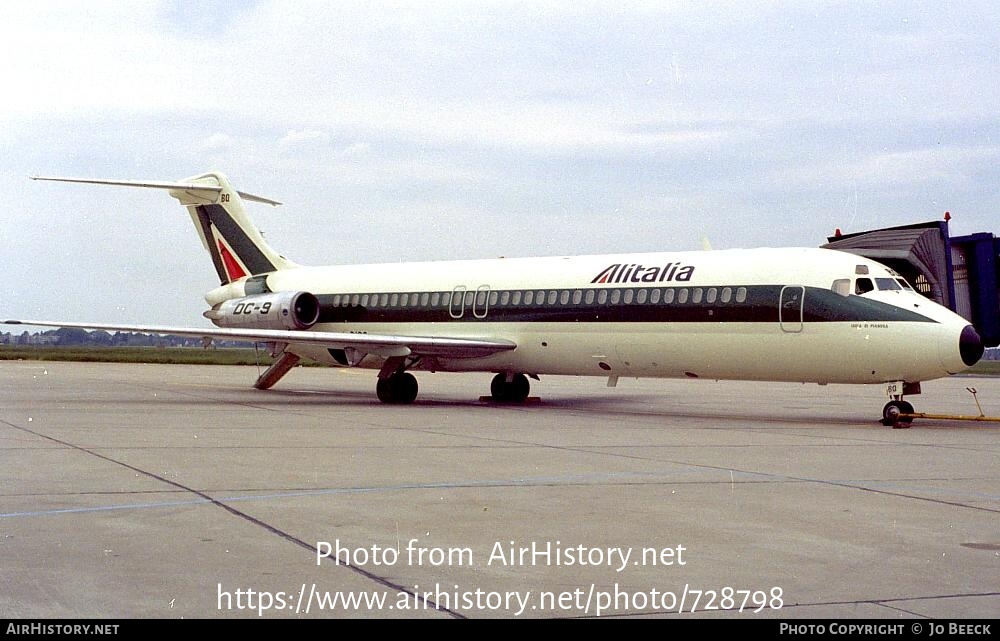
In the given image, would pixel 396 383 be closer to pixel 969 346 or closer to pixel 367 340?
pixel 367 340

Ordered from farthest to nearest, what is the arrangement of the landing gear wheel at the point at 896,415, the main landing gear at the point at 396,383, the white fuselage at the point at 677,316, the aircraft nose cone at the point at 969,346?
the main landing gear at the point at 396,383 < the white fuselage at the point at 677,316 < the landing gear wheel at the point at 896,415 < the aircraft nose cone at the point at 969,346

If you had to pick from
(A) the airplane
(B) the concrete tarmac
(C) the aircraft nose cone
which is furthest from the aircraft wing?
(C) the aircraft nose cone

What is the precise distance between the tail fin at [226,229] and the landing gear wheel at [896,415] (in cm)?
→ 1636

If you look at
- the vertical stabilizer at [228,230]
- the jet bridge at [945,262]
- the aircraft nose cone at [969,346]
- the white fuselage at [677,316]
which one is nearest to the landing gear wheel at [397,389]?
the white fuselage at [677,316]

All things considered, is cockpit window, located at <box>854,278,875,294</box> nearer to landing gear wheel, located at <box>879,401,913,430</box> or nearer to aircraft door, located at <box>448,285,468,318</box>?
landing gear wheel, located at <box>879,401,913,430</box>

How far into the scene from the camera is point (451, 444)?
13.3 m

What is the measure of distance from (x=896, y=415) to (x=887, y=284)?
2.18 m

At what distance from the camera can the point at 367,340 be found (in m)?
21.5

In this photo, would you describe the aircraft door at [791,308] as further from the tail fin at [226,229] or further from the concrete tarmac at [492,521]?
the tail fin at [226,229]

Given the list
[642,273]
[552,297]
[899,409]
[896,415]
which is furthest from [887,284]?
[552,297]

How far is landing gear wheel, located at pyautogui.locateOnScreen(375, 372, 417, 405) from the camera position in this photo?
22938mm

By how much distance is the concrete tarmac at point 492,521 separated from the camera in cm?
534

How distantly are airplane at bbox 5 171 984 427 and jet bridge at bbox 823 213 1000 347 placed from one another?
1.44 meters

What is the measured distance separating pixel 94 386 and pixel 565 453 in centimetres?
2034
